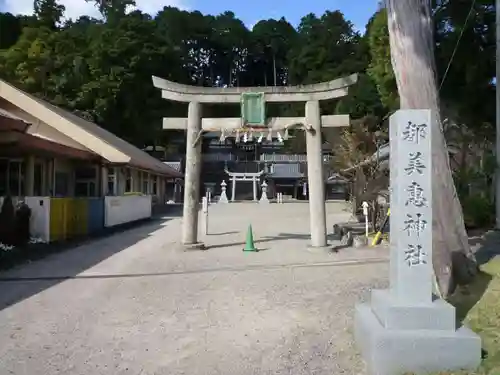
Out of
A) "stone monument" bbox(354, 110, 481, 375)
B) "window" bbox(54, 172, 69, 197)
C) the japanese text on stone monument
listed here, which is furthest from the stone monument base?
"window" bbox(54, 172, 69, 197)

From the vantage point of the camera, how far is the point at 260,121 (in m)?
13.0

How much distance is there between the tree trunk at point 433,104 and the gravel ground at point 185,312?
56.7 inches

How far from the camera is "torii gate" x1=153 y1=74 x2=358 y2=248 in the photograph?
12.8 meters

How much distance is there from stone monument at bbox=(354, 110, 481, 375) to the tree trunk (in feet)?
6.47

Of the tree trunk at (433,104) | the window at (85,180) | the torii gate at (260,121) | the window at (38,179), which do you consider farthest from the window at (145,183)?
the tree trunk at (433,104)

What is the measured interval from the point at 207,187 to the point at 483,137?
35.4 metres

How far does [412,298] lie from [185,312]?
313cm

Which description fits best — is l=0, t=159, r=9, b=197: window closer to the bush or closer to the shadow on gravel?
the shadow on gravel

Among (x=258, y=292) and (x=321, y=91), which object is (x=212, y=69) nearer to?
(x=321, y=91)

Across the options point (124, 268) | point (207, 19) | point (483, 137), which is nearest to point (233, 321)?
point (124, 268)

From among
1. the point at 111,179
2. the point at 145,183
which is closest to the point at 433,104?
the point at 111,179

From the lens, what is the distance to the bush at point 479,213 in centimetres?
1398

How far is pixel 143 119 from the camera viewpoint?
4447 centimetres

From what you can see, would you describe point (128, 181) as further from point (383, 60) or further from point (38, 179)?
point (383, 60)
